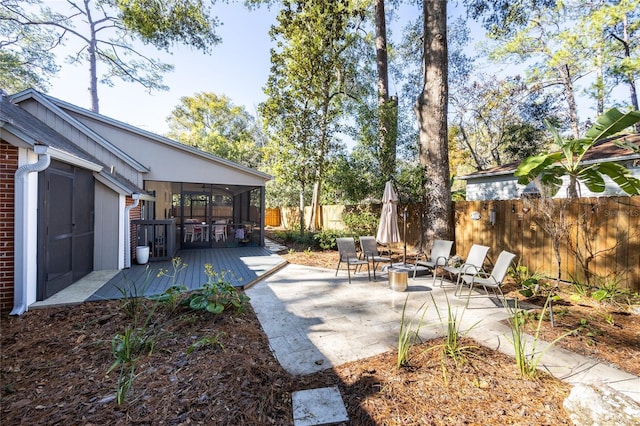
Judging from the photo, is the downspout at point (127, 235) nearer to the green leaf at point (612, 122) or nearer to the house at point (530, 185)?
the green leaf at point (612, 122)

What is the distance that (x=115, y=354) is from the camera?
9.73 ft

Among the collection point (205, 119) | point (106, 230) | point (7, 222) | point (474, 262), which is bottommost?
point (474, 262)

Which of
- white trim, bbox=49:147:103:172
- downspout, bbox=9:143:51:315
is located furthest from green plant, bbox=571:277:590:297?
white trim, bbox=49:147:103:172

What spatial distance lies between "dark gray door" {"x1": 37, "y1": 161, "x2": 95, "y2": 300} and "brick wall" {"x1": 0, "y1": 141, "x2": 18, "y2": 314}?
327mm

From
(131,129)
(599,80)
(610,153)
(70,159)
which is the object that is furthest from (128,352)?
(599,80)

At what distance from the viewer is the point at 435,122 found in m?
7.96

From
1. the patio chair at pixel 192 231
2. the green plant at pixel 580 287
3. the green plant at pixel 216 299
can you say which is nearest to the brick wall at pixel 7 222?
the green plant at pixel 216 299

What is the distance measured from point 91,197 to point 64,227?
1484 millimetres

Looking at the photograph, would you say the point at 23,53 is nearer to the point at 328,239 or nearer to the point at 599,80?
the point at 328,239

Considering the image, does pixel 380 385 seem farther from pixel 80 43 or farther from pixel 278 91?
pixel 80 43

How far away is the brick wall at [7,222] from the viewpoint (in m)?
4.34

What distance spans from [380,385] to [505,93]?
19.8 m

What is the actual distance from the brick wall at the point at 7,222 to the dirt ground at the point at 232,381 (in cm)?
88

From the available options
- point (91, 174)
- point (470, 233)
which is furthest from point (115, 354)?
point (470, 233)
